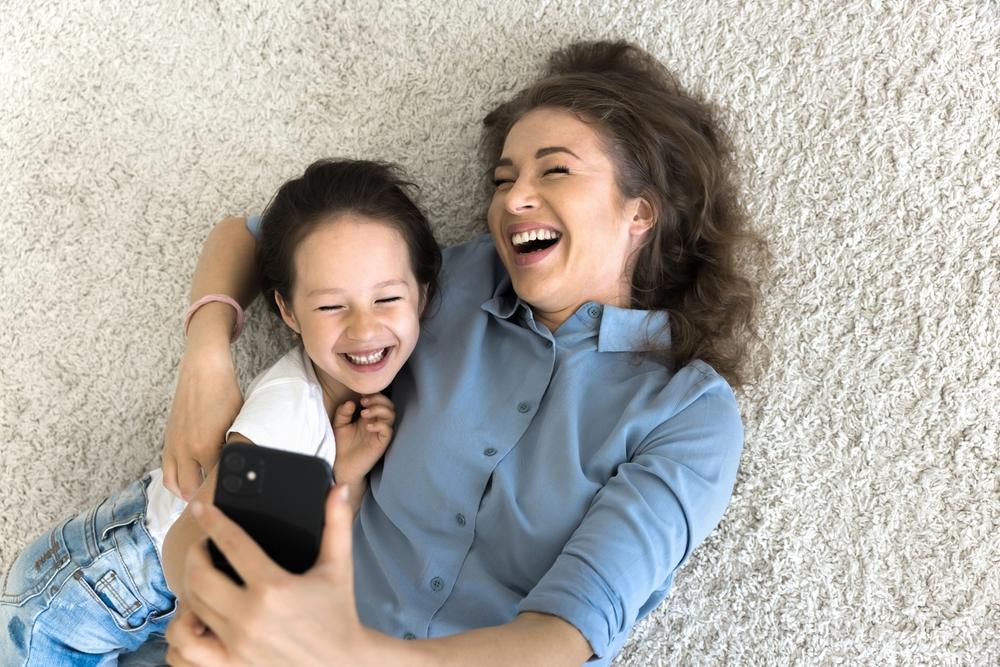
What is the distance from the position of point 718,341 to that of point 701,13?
0.66 metres

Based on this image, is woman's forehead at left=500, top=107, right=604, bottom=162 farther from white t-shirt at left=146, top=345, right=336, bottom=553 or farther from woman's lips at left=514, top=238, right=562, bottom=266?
white t-shirt at left=146, top=345, right=336, bottom=553

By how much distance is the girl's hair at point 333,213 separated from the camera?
135 centimetres

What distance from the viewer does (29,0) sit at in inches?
65.7

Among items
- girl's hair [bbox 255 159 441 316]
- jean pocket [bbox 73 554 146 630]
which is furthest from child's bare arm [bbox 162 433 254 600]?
girl's hair [bbox 255 159 441 316]

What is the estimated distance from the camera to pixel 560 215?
1.36 m

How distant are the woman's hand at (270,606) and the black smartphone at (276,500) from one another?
0.07 ft

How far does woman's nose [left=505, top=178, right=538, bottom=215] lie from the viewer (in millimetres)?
1360

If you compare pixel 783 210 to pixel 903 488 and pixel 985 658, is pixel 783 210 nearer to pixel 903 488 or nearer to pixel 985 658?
pixel 903 488

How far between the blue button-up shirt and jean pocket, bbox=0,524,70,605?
1.60 feet

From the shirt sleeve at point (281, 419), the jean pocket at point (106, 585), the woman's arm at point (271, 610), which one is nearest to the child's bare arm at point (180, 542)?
the shirt sleeve at point (281, 419)

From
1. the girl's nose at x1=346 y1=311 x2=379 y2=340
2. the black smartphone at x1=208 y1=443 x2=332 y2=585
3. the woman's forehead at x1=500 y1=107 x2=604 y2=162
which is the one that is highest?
the woman's forehead at x1=500 y1=107 x2=604 y2=162

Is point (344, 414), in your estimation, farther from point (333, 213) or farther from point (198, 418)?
point (333, 213)

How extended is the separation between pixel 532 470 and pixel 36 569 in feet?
2.76

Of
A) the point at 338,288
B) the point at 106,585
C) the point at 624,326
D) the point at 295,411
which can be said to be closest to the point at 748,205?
the point at 624,326
